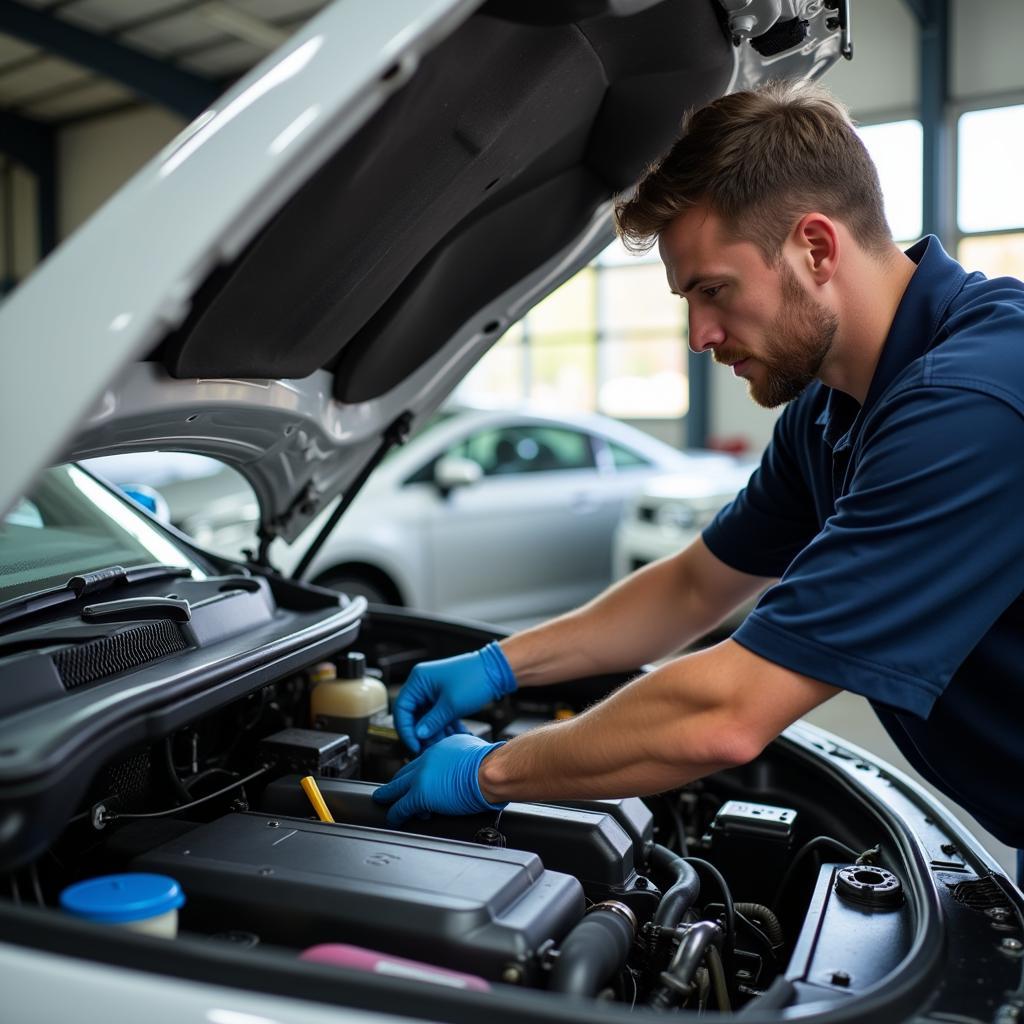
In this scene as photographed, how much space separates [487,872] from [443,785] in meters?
0.27

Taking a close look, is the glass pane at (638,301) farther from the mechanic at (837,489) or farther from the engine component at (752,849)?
the engine component at (752,849)

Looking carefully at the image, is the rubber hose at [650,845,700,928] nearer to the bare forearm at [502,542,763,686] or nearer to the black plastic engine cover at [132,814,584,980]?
the black plastic engine cover at [132,814,584,980]

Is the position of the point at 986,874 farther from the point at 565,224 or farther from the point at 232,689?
the point at 565,224

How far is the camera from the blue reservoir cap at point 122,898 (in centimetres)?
102

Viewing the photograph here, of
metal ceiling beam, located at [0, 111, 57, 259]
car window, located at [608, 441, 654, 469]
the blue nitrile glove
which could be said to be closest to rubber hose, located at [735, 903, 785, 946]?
the blue nitrile glove

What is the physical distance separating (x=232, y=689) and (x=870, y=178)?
111 centimetres

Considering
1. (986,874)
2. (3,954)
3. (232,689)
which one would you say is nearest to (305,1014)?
(3,954)

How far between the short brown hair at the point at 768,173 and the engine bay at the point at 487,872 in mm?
829

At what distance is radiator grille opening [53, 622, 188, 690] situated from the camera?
1.27 metres

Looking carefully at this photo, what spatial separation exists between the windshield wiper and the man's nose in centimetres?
91

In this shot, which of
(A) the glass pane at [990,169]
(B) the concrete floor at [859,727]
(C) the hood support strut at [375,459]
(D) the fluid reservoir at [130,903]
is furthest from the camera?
(A) the glass pane at [990,169]

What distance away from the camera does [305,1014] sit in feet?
2.90

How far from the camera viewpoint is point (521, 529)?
526 centimetres

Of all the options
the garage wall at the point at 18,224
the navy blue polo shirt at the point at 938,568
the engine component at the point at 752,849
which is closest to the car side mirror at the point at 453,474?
the engine component at the point at 752,849
